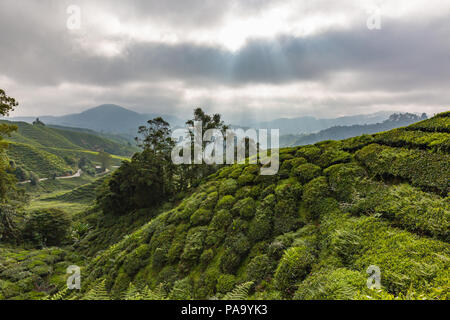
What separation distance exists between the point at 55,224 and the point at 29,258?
314 inches

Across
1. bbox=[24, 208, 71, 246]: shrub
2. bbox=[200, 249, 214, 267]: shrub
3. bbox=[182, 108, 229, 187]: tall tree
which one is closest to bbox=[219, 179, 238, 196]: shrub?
bbox=[200, 249, 214, 267]: shrub

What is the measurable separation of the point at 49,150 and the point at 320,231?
5778 inches

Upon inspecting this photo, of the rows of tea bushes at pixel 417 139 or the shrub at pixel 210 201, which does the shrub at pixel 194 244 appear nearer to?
the shrub at pixel 210 201

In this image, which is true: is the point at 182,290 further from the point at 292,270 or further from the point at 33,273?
the point at 33,273

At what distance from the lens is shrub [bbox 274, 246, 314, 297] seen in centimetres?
406

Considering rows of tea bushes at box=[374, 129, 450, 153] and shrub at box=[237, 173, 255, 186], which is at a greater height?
rows of tea bushes at box=[374, 129, 450, 153]

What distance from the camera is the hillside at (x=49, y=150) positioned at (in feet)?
278

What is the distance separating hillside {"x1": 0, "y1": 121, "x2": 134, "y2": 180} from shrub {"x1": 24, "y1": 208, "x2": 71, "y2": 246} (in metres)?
33.2

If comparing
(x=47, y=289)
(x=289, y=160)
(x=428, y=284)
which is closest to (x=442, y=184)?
(x=428, y=284)

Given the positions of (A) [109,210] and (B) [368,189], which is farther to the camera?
(A) [109,210]

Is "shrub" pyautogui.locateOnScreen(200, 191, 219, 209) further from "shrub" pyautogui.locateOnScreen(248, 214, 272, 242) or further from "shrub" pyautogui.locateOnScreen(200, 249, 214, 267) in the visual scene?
"shrub" pyautogui.locateOnScreen(248, 214, 272, 242)

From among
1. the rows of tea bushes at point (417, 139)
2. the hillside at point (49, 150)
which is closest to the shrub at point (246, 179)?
the rows of tea bushes at point (417, 139)
